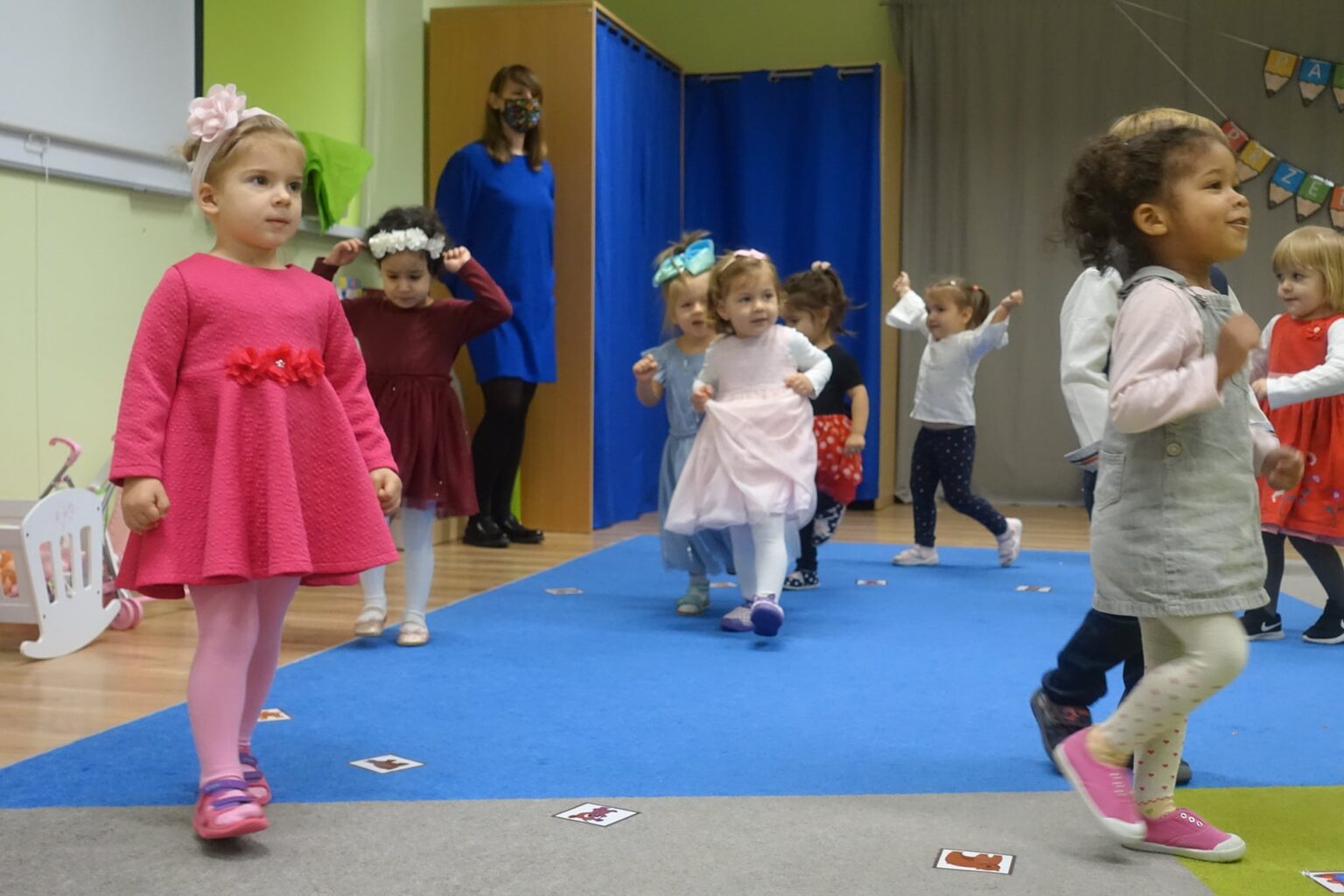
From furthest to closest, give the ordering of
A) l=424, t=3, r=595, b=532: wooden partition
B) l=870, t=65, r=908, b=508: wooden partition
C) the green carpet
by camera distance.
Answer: l=870, t=65, r=908, b=508: wooden partition → l=424, t=3, r=595, b=532: wooden partition → the green carpet

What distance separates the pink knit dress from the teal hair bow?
1.64 meters

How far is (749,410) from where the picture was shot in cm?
331

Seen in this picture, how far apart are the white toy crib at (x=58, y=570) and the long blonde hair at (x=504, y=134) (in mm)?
2234

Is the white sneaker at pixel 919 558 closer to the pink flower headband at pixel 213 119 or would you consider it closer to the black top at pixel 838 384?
the black top at pixel 838 384

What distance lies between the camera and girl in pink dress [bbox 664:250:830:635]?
3.25 metres

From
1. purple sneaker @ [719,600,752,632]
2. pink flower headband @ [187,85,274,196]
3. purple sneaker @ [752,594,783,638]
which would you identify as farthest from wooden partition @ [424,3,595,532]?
pink flower headband @ [187,85,274,196]

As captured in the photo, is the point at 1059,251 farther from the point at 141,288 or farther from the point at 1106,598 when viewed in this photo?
the point at 1106,598

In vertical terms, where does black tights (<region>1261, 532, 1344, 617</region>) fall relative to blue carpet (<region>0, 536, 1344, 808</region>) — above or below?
above

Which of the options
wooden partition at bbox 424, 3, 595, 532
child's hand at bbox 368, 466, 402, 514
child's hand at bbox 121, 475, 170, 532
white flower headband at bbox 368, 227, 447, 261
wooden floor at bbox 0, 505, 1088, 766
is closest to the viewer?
child's hand at bbox 121, 475, 170, 532

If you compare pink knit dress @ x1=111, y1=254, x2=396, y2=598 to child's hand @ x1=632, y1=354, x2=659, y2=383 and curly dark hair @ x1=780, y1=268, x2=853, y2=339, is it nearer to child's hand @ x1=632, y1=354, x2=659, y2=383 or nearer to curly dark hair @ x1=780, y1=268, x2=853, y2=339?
child's hand @ x1=632, y1=354, x2=659, y2=383

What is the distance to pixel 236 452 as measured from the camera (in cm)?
190

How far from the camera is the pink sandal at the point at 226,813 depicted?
1781mm

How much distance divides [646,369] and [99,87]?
1.51m

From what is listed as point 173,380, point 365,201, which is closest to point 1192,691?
point 173,380
